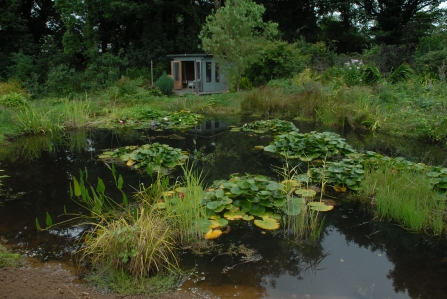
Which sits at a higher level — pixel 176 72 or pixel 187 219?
pixel 176 72

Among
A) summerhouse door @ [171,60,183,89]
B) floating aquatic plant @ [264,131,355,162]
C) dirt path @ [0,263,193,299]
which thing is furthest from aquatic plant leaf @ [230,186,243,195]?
summerhouse door @ [171,60,183,89]

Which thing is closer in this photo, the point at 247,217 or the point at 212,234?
the point at 212,234

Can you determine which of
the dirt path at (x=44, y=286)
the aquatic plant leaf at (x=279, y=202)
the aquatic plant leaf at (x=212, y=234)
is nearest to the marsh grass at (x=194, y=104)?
the aquatic plant leaf at (x=279, y=202)

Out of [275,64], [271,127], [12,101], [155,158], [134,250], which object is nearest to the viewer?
[134,250]

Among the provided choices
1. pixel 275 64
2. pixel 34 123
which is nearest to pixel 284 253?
pixel 34 123

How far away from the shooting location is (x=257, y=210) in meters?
4.17

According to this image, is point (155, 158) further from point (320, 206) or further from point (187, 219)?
point (320, 206)

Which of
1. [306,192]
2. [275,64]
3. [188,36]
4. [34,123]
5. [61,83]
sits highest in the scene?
[188,36]

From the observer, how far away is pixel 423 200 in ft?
13.0

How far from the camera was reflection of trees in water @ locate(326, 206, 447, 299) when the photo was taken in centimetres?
305

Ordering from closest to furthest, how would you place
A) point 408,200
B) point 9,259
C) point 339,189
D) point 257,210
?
point 9,259 → point 408,200 → point 257,210 → point 339,189

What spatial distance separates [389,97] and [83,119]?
846 centimetres

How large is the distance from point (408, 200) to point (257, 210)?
5.36 ft

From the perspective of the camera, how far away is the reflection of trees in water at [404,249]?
3.05 m
